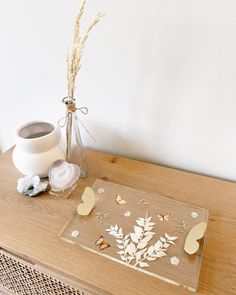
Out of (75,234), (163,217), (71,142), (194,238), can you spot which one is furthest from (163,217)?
(71,142)

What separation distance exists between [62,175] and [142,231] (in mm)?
283

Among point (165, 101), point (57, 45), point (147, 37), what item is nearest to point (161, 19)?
point (147, 37)

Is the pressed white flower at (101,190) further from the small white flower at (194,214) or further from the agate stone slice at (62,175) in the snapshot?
the small white flower at (194,214)

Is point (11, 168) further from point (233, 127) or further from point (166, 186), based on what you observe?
point (233, 127)

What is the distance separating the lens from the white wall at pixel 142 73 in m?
0.62

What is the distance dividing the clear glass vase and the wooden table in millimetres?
47

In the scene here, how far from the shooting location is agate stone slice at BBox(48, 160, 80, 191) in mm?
701

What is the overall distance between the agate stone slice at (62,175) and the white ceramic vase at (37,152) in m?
0.02

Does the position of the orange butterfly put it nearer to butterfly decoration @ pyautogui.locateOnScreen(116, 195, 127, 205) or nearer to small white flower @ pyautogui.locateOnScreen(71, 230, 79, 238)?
butterfly decoration @ pyautogui.locateOnScreen(116, 195, 127, 205)

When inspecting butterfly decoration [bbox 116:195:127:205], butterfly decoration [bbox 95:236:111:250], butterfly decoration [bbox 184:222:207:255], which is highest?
butterfly decoration [bbox 116:195:127:205]

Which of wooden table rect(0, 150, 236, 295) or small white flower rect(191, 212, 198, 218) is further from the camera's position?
small white flower rect(191, 212, 198, 218)

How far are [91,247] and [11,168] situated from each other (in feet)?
1.39

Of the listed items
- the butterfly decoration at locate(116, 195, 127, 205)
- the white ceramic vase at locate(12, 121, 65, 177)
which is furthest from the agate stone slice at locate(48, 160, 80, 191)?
the butterfly decoration at locate(116, 195, 127, 205)

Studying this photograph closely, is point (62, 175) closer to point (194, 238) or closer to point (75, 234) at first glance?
point (75, 234)
